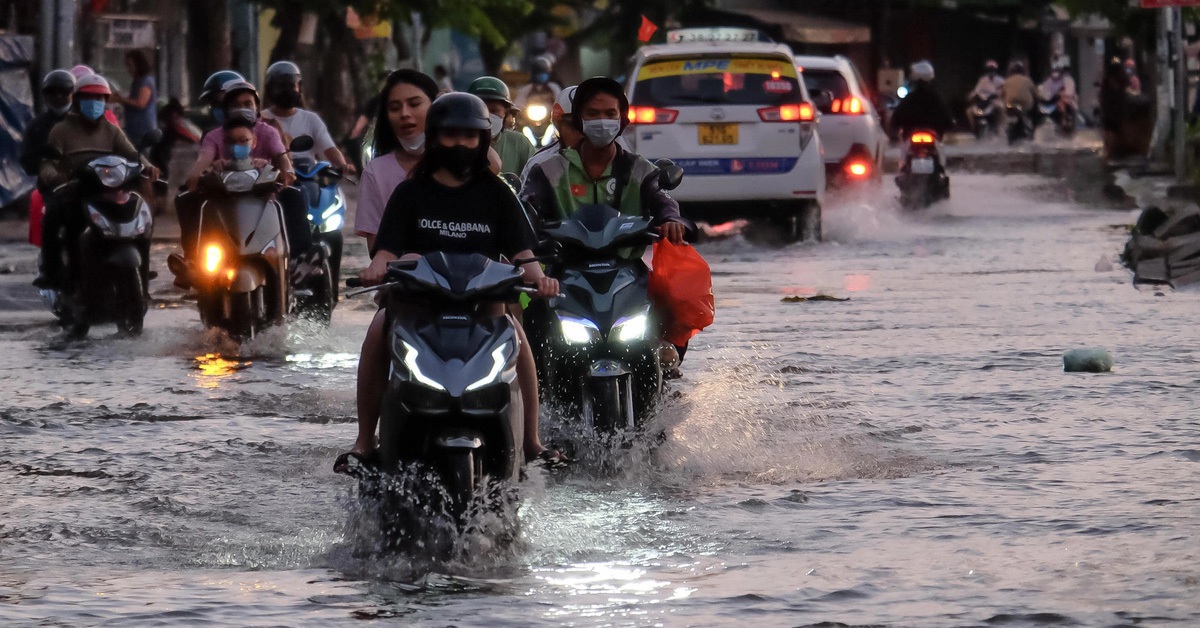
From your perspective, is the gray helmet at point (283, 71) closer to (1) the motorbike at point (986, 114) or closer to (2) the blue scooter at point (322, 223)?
(2) the blue scooter at point (322, 223)

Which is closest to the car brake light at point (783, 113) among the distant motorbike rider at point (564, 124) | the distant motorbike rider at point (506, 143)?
the distant motorbike rider at point (506, 143)

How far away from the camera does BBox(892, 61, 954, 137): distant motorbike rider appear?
24625mm

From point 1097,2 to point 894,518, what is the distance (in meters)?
30.8

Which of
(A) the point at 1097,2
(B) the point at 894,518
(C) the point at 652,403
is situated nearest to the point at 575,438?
(C) the point at 652,403

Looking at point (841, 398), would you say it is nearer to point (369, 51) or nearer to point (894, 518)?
point (894, 518)

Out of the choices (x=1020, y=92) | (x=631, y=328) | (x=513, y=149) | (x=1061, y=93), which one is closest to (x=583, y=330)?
(x=631, y=328)

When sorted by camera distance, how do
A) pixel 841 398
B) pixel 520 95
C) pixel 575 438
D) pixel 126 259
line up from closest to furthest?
pixel 575 438, pixel 841 398, pixel 126 259, pixel 520 95

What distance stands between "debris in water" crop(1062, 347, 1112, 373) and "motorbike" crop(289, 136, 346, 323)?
4.43 meters

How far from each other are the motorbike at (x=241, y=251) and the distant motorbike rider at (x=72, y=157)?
33.9 inches

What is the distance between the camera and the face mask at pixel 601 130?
8.88m

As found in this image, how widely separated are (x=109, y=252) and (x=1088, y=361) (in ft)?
17.9

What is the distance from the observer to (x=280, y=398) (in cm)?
1041

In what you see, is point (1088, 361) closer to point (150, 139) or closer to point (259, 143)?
point (259, 143)

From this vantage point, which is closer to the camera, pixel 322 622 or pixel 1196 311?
pixel 322 622
